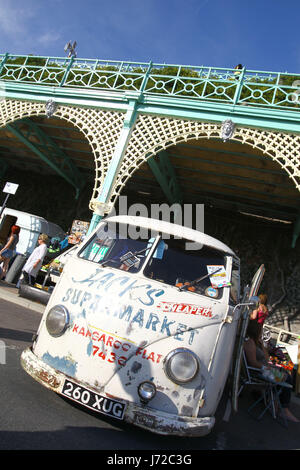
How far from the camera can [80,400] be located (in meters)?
2.54

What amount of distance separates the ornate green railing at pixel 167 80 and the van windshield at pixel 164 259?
5745 millimetres

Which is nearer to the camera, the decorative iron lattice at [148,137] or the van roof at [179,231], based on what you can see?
the van roof at [179,231]

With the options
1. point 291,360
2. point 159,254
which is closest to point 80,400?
point 159,254

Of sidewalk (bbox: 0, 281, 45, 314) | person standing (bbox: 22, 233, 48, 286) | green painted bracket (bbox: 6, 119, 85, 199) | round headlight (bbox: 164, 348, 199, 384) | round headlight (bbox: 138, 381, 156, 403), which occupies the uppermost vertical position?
green painted bracket (bbox: 6, 119, 85, 199)

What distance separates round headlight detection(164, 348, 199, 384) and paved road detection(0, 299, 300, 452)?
1.95ft

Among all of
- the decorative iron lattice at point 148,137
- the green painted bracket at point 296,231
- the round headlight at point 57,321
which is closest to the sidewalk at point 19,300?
the decorative iron lattice at point 148,137

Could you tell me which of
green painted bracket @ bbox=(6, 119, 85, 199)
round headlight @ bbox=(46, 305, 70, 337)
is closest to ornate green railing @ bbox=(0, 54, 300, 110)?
green painted bracket @ bbox=(6, 119, 85, 199)

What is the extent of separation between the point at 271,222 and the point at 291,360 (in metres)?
5.99

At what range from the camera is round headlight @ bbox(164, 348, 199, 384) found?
8.38 ft

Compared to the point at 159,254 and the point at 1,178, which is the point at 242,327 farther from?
the point at 1,178

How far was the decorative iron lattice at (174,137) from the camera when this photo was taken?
7.50m

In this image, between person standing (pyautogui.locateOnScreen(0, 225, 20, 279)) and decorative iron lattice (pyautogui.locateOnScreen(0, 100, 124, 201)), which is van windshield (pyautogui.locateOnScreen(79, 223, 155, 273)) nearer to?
decorative iron lattice (pyautogui.locateOnScreen(0, 100, 124, 201))

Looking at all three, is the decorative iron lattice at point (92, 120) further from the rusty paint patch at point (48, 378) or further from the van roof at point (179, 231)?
the rusty paint patch at point (48, 378)
